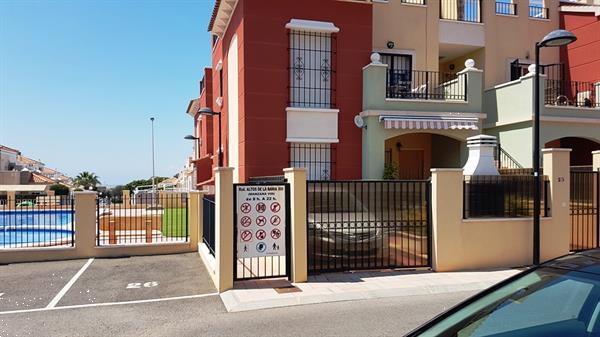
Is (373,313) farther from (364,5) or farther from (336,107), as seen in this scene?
(364,5)

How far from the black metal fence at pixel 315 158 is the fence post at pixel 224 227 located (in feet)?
21.7

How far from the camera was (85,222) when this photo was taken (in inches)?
419

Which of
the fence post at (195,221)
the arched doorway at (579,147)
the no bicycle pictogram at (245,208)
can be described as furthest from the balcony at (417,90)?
the no bicycle pictogram at (245,208)

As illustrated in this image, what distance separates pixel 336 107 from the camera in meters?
14.2

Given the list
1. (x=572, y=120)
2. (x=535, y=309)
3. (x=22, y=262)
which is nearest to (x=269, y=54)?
(x=22, y=262)

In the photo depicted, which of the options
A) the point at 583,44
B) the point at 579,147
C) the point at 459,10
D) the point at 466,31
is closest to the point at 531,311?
the point at 466,31

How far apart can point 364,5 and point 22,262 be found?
13.1 metres

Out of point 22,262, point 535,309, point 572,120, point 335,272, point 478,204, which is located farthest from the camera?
point 572,120

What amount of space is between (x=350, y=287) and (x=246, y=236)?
211cm

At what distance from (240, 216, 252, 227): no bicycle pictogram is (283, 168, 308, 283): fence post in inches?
31.3

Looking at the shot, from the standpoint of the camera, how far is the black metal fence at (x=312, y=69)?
549 inches

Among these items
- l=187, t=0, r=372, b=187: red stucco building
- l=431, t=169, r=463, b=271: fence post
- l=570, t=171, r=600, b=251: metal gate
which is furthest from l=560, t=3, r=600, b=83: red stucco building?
l=431, t=169, r=463, b=271: fence post

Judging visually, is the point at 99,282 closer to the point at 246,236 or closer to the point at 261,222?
the point at 246,236

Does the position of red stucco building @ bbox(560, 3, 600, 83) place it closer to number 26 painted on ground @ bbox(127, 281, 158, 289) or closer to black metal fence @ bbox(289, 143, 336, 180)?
black metal fence @ bbox(289, 143, 336, 180)
